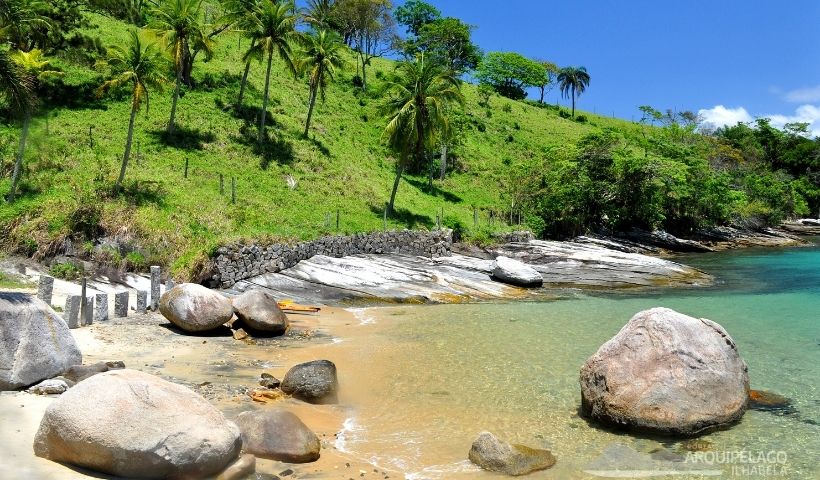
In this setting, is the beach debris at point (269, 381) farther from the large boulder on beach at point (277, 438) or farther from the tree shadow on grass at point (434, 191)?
the tree shadow on grass at point (434, 191)

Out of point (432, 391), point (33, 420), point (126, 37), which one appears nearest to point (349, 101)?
point (126, 37)

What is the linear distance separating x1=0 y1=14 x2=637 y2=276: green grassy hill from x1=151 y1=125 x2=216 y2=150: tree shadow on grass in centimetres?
13

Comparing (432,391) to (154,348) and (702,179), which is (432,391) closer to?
(154,348)

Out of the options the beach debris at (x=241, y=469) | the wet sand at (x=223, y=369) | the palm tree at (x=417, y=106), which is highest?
the palm tree at (x=417, y=106)

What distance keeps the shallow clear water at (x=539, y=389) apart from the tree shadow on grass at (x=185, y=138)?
22.7 m

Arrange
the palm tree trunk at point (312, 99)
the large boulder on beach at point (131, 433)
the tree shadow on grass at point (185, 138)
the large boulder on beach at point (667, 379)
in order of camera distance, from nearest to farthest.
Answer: the large boulder on beach at point (131, 433)
the large boulder on beach at point (667, 379)
the tree shadow on grass at point (185, 138)
the palm tree trunk at point (312, 99)

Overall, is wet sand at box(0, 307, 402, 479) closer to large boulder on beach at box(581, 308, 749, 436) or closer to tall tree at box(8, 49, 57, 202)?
large boulder on beach at box(581, 308, 749, 436)

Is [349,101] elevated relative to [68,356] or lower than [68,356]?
elevated

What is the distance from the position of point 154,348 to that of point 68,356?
13.8 feet

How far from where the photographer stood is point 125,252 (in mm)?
25000

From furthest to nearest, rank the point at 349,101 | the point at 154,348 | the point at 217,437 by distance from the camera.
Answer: the point at 349,101 < the point at 154,348 < the point at 217,437

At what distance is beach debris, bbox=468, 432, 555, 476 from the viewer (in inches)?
339

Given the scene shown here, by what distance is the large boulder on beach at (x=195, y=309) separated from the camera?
16719mm

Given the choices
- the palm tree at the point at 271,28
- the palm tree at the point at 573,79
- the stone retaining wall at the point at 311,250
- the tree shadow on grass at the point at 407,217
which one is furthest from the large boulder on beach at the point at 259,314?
the palm tree at the point at 573,79
